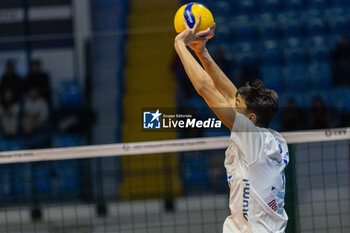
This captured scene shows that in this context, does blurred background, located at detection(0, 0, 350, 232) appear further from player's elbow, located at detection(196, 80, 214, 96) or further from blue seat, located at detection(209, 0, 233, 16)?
player's elbow, located at detection(196, 80, 214, 96)

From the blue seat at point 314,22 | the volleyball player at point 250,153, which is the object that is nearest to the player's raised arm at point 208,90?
the volleyball player at point 250,153

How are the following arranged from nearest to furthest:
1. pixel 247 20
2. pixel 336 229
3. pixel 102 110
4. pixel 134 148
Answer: pixel 134 148 < pixel 336 229 < pixel 102 110 < pixel 247 20

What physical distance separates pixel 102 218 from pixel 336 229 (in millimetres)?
2330

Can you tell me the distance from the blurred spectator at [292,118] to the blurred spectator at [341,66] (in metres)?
0.99

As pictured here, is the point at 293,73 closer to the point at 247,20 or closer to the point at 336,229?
the point at 247,20

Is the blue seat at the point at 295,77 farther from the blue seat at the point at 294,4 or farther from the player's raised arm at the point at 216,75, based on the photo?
the player's raised arm at the point at 216,75

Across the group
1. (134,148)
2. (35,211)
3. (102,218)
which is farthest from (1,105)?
(134,148)

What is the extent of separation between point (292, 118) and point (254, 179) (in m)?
4.09

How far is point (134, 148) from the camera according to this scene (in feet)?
13.2

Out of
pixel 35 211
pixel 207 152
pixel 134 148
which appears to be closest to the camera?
pixel 134 148

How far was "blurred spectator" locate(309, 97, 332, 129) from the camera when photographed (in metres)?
6.73

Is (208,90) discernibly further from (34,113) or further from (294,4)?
(294,4)

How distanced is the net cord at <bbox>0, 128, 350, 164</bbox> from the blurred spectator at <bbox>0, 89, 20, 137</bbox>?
154 inches

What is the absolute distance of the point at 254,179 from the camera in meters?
2.84
